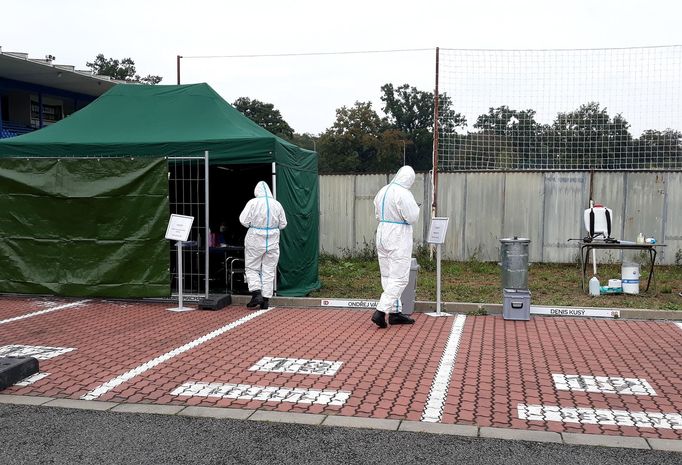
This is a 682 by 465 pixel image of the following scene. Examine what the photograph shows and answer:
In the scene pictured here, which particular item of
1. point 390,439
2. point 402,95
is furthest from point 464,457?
point 402,95

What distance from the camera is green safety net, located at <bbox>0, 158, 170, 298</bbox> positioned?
8.72 m

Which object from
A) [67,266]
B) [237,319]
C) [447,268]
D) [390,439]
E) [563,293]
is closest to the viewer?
[390,439]

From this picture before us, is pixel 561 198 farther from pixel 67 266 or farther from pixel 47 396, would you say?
pixel 47 396

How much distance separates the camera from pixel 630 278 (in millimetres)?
9492

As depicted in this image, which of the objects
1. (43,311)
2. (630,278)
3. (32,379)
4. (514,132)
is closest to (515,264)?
(630,278)

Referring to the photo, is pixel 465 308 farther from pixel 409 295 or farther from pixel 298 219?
pixel 298 219

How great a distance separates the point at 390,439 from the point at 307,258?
6471 mm

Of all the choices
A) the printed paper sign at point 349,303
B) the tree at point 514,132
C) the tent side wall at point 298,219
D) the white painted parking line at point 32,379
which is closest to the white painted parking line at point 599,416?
the white painted parking line at point 32,379

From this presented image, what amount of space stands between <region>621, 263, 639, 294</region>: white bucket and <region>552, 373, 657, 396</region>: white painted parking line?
15.8 feet

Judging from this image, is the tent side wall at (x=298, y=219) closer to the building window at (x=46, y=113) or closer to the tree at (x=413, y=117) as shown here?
the building window at (x=46, y=113)

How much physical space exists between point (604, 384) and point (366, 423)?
224 centimetres

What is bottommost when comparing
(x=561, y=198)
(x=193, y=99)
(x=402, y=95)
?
(x=561, y=198)

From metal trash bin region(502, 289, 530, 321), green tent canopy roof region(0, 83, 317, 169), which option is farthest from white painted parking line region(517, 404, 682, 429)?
green tent canopy roof region(0, 83, 317, 169)

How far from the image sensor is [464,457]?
358 centimetres
